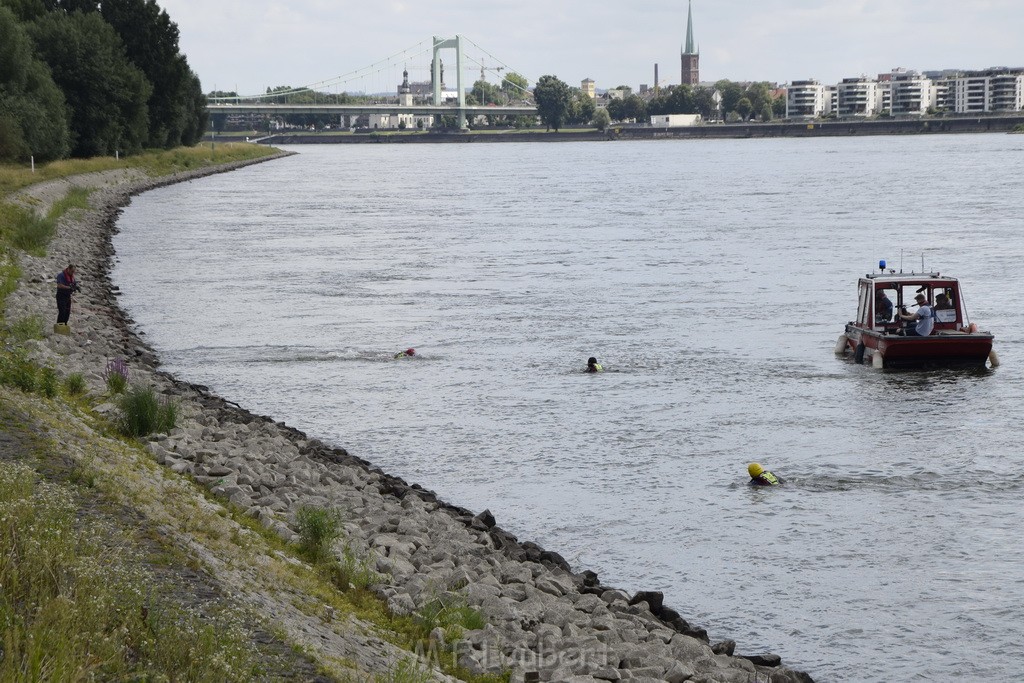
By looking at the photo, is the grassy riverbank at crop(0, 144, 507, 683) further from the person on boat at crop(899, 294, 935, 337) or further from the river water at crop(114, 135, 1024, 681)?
the person on boat at crop(899, 294, 935, 337)

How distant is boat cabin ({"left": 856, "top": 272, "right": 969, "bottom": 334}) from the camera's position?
86.1 ft

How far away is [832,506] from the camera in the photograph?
16594mm

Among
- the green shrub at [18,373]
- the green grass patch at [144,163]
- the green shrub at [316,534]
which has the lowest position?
the green shrub at [316,534]

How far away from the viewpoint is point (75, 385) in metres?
17.7

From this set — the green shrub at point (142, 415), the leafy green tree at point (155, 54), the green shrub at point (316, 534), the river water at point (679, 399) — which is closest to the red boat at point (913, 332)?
the river water at point (679, 399)

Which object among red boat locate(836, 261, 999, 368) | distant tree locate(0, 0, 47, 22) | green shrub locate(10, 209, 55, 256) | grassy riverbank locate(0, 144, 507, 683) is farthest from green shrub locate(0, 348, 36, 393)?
distant tree locate(0, 0, 47, 22)

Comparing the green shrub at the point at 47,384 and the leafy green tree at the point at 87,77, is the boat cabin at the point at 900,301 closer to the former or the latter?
the green shrub at the point at 47,384

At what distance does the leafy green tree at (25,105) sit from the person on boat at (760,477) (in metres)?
49.5

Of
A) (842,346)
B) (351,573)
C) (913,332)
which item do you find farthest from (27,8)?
(351,573)

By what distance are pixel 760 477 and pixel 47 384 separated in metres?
8.95

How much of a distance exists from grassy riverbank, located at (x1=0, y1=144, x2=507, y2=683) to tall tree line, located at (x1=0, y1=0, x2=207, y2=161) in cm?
5126

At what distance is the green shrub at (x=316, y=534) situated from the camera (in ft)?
37.7

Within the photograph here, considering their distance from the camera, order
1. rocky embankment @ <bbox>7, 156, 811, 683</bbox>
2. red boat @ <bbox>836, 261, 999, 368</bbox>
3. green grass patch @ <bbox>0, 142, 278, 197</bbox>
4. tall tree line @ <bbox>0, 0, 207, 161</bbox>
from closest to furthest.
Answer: rocky embankment @ <bbox>7, 156, 811, 683</bbox>
red boat @ <bbox>836, 261, 999, 368</bbox>
green grass patch @ <bbox>0, 142, 278, 197</bbox>
tall tree line @ <bbox>0, 0, 207, 161</bbox>

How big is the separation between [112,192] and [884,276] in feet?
176
